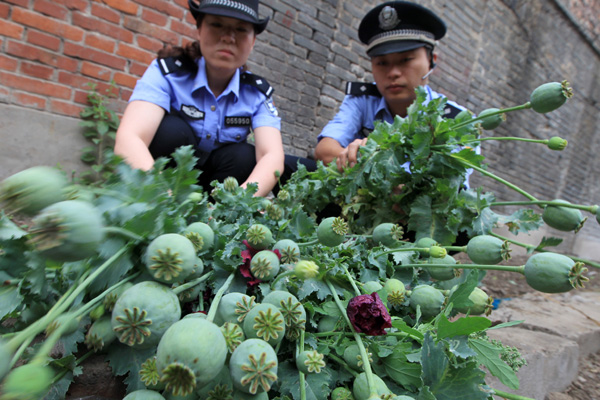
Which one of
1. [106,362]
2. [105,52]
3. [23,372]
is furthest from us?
[105,52]

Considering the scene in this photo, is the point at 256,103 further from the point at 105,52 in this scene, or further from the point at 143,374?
the point at 143,374

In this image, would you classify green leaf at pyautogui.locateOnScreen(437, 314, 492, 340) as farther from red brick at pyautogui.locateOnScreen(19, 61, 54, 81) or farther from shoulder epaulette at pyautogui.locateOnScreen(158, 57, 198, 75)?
red brick at pyautogui.locateOnScreen(19, 61, 54, 81)

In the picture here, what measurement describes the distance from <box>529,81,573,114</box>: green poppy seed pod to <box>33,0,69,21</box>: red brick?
2.46 m

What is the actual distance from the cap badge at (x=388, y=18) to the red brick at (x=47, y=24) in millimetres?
1755

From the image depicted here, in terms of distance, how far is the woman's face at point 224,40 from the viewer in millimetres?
1595

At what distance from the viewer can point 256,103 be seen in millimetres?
1899

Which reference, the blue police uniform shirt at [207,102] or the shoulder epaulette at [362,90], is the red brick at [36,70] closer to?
the blue police uniform shirt at [207,102]

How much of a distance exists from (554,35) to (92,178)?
21.5ft

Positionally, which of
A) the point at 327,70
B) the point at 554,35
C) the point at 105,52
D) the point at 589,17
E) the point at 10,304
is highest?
the point at 589,17

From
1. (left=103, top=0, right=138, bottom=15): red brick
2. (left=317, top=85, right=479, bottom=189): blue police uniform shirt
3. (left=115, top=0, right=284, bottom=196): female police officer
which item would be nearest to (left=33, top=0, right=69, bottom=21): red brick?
(left=103, top=0, right=138, bottom=15): red brick

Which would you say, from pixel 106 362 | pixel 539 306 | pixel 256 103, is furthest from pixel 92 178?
pixel 539 306

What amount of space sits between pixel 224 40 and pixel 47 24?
127cm

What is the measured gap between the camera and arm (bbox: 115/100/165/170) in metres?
1.32

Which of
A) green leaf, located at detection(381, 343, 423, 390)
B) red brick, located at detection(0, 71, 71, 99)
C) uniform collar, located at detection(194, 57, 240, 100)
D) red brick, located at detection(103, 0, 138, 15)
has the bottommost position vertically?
green leaf, located at detection(381, 343, 423, 390)
